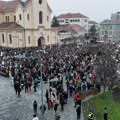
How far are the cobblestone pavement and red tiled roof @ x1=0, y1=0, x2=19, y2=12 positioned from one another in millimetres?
42865

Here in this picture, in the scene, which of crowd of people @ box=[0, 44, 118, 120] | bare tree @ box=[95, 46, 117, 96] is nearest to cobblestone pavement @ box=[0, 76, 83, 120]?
crowd of people @ box=[0, 44, 118, 120]

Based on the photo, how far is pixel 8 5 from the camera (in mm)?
76938

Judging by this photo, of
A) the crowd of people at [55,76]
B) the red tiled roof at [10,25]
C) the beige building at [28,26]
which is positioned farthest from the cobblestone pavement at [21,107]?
the red tiled roof at [10,25]

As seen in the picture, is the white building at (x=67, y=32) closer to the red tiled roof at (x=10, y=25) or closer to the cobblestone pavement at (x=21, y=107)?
the red tiled roof at (x=10, y=25)

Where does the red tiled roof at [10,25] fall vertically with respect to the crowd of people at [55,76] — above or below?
above

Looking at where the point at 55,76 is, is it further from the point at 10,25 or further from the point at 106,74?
the point at 10,25

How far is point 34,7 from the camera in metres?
69.6

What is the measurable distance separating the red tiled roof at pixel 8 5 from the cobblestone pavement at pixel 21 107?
1688 inches

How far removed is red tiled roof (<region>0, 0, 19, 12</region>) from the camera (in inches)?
2869

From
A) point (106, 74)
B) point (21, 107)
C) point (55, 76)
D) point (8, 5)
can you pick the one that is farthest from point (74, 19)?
point (21, 107)

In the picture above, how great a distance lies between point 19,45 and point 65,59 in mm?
27441

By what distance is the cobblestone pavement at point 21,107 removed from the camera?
965 inches

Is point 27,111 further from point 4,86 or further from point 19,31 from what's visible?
point 19,31

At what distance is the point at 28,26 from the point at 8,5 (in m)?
11.2
